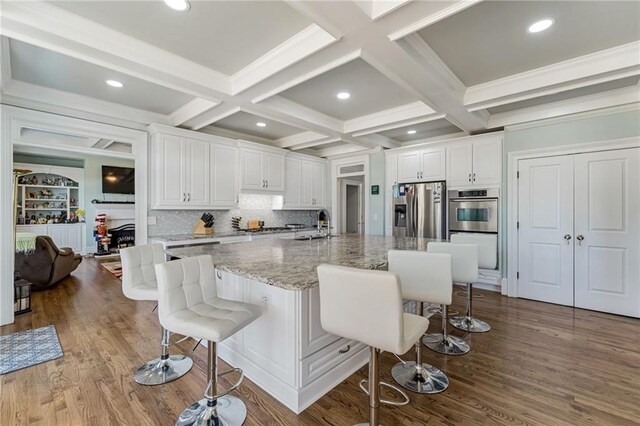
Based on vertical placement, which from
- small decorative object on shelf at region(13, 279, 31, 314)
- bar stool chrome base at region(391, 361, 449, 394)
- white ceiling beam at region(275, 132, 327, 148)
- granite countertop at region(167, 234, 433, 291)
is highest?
white ceiling beam at region(275, 132, 327, 148)

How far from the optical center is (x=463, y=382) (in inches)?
81.8

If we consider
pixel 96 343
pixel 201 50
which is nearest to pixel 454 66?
pixel 201 50

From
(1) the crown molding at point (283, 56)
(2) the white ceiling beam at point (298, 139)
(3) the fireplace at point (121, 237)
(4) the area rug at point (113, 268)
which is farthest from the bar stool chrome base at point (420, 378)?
(3) the fireplace at point (121, 237)

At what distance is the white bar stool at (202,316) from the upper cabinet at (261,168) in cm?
334

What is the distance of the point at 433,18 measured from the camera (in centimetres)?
186

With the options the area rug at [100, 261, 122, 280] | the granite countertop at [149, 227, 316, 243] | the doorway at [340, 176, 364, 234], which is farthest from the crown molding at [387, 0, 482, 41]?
the area rug at [100, 261, 122, 280]

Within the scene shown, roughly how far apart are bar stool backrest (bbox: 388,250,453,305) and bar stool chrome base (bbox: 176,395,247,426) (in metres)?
1.32

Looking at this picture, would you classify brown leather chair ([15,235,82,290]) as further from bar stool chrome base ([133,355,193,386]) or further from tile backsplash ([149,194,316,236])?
bar stool chrome base ([133,355,193,386])

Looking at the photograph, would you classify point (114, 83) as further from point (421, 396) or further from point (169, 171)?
point (421, 396)

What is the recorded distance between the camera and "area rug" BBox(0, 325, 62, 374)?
230 cm

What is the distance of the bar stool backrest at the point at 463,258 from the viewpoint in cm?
255

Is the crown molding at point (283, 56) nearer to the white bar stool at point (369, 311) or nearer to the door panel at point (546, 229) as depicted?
the white bar stool at point (369, 311)

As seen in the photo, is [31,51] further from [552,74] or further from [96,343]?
[552,74]

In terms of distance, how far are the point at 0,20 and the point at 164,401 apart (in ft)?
9.07
